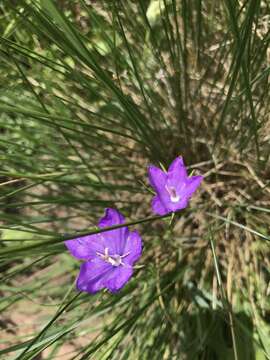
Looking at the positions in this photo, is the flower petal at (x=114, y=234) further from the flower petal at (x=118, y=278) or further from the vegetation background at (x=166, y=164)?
the vegetation background at (x=166, y=164)

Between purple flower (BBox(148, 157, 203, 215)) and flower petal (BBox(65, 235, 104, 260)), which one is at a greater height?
purple flower (BBox(148, 157, 203, 215))

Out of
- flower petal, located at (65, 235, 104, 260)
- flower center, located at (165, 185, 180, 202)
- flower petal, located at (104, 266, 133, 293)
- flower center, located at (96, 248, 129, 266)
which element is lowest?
flower petal, located at (104, 266, 133, 293)

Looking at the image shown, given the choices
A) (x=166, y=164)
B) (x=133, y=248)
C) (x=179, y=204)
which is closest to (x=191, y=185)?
(x=179, y=204)

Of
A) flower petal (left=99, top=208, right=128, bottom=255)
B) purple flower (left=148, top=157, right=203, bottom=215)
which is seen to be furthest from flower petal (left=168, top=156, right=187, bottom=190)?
flower petal (left=99, top=208, right=128, bottom=255)

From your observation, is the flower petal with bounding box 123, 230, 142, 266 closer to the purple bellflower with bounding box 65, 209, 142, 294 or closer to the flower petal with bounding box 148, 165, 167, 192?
the purple bellflower with bounding box 65, 209, 142, 294

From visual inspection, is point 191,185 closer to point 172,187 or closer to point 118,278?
point 172,187

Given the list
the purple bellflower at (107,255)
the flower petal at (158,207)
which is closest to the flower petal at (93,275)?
the purple bellflower at (107,255)
